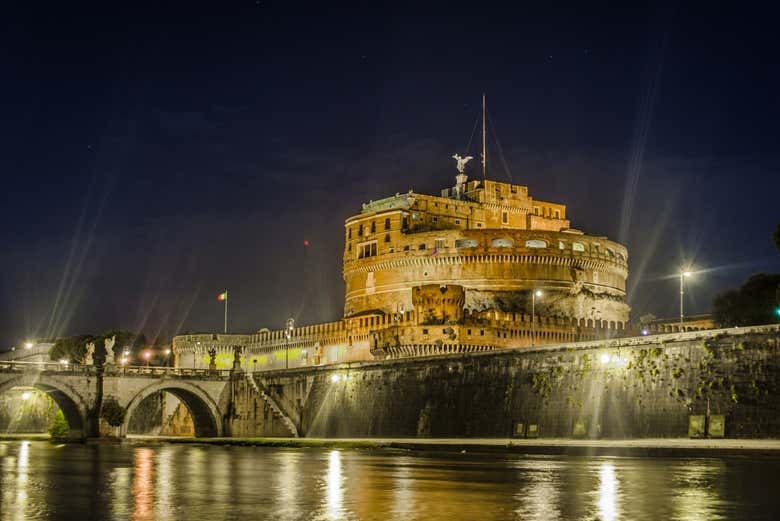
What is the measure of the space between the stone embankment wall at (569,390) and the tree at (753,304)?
68.0ft

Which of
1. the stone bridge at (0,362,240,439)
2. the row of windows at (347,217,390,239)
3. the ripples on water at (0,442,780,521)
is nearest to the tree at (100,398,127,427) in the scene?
the stone bridge at (0,362,240,439)

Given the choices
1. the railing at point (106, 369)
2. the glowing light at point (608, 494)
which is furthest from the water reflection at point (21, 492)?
the railing at point (106, 369)

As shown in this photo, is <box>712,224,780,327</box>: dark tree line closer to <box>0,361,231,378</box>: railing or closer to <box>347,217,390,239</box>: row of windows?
<box>347,217,390,239</box>: row of windows

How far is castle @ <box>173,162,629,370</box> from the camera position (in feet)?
237

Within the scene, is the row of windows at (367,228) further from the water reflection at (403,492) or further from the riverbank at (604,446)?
the water reflection at (403,492)

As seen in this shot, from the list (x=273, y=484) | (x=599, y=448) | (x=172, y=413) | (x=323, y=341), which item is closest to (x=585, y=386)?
(x=599, y=448)

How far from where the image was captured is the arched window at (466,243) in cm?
8588

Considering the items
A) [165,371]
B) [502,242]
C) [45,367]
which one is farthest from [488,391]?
[45,367]

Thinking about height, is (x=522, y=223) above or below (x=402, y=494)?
above

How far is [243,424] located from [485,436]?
29163mm

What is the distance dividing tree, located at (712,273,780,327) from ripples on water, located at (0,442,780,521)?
35848mm

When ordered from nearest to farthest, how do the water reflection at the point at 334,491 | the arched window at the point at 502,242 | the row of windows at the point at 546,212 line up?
the water reflection at the point at 334,491
the arched window at the point at 502,242
the row of windows at the point at 546,212

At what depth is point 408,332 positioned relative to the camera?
7144 cm

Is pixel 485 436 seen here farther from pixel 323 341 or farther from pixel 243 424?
pixel 323 341
